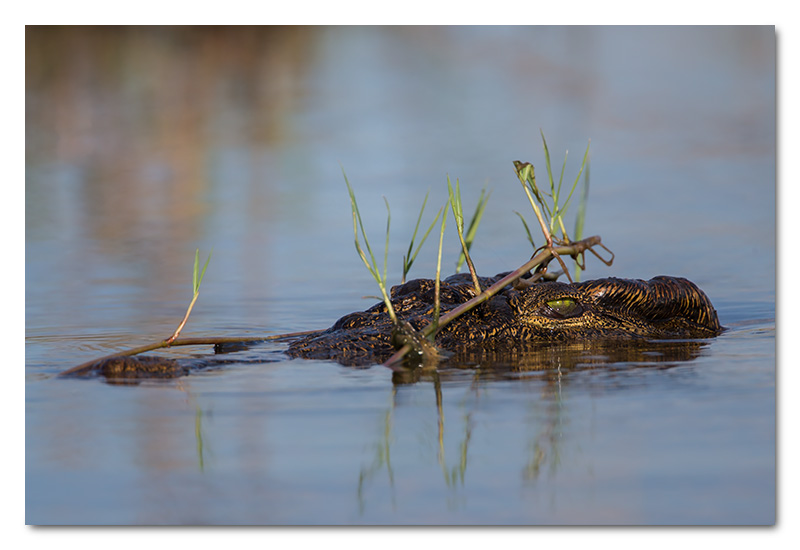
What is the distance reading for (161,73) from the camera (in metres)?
14.3

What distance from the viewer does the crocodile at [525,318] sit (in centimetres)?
601

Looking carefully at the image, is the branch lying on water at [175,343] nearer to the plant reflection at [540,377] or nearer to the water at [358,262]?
the water at [358,262]

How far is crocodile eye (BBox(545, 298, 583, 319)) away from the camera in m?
6.16

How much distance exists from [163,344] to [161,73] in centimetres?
919

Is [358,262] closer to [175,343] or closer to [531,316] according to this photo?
[531,316]

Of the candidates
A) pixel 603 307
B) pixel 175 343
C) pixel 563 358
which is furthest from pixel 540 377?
pixel 175 343

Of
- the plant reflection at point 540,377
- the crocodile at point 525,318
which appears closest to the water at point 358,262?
the plant reflection at point 540,377

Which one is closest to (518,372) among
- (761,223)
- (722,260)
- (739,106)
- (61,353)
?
(61,353)

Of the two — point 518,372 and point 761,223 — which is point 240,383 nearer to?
point 518,372

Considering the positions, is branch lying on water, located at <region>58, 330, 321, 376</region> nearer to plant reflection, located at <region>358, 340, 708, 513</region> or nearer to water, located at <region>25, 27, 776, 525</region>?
water, located at <region>25, 27, 776, 525</region>

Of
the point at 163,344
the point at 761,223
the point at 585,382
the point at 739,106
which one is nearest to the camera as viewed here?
the point at 585,382

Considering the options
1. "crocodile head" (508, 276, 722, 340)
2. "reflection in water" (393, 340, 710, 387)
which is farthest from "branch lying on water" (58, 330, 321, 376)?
"crocodile head" (508, 276, 722, 340)

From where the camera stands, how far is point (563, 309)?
20.3 ft
